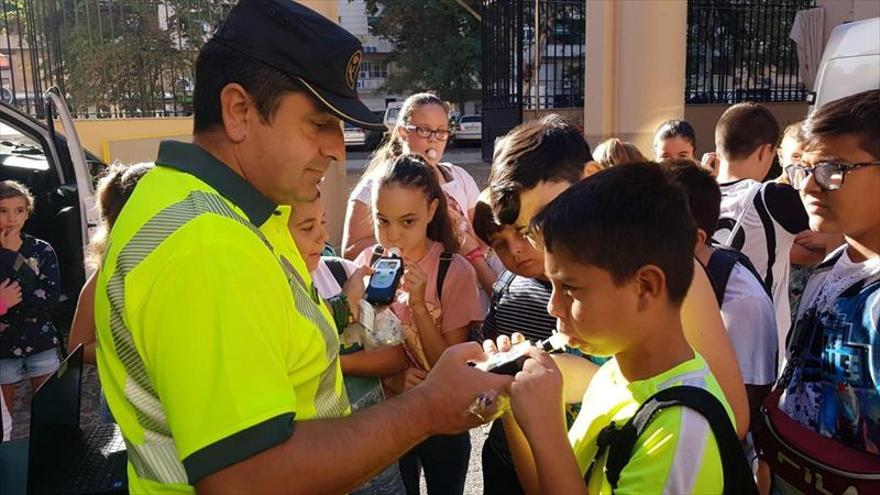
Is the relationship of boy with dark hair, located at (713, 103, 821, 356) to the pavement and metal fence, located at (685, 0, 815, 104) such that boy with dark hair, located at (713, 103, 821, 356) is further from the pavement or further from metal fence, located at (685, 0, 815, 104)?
metal fence, located at (685, 0, 815, 104)

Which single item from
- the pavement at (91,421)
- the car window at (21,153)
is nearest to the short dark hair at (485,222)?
the pavement at (91,421)

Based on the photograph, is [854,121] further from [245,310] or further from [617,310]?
[245,310]

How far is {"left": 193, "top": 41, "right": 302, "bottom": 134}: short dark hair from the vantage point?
1.40m

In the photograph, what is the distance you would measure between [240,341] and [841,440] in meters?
1.42

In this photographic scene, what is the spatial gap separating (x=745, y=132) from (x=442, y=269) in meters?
1.91

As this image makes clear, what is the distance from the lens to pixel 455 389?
1488 millimetres

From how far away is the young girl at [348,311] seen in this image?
2.53m

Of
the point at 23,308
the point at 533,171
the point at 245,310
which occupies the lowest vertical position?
the point at 23,308

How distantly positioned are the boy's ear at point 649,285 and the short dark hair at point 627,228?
2 cm

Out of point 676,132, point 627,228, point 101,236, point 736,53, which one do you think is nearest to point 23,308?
point 101,236

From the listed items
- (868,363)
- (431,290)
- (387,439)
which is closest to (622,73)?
(431,290)

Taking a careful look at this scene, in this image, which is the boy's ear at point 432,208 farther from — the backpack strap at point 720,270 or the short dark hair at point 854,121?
the short dark hair at point 854,121

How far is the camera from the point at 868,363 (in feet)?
5.61

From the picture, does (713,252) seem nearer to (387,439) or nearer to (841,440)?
(841,440)
